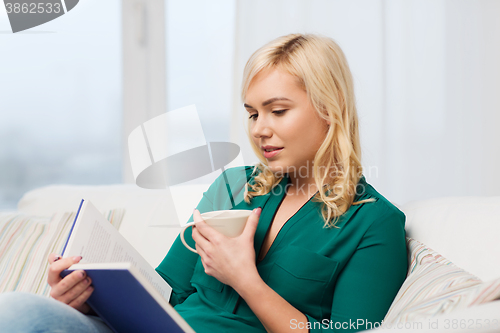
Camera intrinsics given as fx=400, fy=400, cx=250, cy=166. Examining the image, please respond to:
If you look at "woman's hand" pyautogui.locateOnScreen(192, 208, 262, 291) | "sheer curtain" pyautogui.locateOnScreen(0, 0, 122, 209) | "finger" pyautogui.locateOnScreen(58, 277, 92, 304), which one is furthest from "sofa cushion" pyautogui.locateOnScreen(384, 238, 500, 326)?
"sheer curtain" pyautogui.locateOnScreen(0, 0, 122, 209)

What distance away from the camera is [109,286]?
634 millimetres

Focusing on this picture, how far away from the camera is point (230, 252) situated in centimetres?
79

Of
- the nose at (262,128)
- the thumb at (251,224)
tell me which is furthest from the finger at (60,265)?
the nose at (262,128)

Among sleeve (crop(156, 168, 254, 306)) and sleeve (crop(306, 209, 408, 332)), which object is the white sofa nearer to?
sleeve (crop(306, 209, 408, 332))

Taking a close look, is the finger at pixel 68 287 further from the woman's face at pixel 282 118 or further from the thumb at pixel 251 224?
the woman's face at pixel 282 118

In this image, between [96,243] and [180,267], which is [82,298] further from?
[180,267]

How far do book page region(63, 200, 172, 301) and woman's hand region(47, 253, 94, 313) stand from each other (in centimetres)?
2

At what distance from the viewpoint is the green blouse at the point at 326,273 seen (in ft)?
2.57

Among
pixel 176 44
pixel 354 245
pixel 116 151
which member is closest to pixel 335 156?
pixel 354 245

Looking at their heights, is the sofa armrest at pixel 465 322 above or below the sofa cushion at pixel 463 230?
above

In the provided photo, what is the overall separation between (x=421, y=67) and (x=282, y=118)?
55.8 inches

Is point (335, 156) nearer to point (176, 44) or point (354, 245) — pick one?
point (354, 245)

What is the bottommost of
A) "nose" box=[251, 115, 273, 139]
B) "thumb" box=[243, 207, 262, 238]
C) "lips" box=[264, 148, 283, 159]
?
"thumb" box=[243, 207, 262, 238]

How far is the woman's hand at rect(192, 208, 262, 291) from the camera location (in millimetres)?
789
